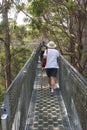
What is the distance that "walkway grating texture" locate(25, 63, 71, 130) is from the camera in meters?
7.07

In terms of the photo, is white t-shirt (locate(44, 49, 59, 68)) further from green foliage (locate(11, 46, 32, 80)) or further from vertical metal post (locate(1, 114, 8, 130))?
green foliage (locate(11, 46, 32, 80))

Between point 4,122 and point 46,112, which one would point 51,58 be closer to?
point 46,112

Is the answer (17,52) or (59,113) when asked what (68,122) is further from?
(17,52)

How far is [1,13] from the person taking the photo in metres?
24.8

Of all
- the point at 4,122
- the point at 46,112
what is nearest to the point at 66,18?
the point at 46,112

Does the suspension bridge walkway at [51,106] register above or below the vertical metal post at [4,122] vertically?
below

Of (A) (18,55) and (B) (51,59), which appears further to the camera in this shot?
(A) (18,55)

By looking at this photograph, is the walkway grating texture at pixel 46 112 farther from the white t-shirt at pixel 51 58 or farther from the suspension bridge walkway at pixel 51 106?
the white t-shirt at pixel 51 58

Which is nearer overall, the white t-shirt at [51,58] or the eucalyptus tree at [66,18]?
the white t-shirt at [51,58]

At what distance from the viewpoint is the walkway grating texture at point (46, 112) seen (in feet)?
23.2

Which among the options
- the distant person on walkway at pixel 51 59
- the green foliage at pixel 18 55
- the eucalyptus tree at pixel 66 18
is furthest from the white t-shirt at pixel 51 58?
the green foliage at pixel 18 55

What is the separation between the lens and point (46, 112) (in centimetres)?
813

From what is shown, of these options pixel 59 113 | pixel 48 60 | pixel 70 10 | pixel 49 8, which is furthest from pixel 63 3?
pixel 59 113

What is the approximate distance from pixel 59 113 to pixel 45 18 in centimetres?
1232
